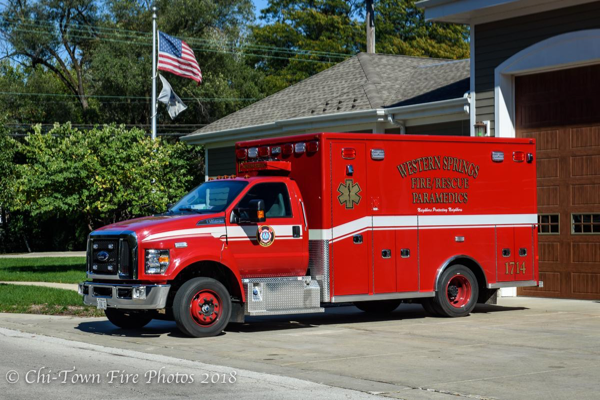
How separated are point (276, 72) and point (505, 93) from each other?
41116mm

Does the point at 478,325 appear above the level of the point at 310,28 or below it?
below

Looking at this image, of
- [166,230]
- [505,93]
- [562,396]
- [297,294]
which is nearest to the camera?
[562,396]

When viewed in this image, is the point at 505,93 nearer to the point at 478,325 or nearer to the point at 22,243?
the point at 478,325

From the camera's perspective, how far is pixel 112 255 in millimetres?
12812

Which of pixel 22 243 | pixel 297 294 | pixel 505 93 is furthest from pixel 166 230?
pixel 22 243

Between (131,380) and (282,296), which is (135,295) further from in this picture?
(131,380)

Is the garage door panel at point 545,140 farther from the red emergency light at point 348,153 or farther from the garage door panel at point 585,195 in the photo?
the red emergency light at point 348,153

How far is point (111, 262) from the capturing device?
42.0 ft

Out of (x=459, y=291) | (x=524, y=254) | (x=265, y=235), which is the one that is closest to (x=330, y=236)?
(x=265, y=235)

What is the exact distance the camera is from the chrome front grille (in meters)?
12.4

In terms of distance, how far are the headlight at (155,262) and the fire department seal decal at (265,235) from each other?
151 cm

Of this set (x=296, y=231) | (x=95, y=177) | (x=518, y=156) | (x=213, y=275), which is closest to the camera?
(x=213, y=275)

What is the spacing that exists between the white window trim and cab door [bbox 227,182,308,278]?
6571 millimetres

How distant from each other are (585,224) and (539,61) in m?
3.31
